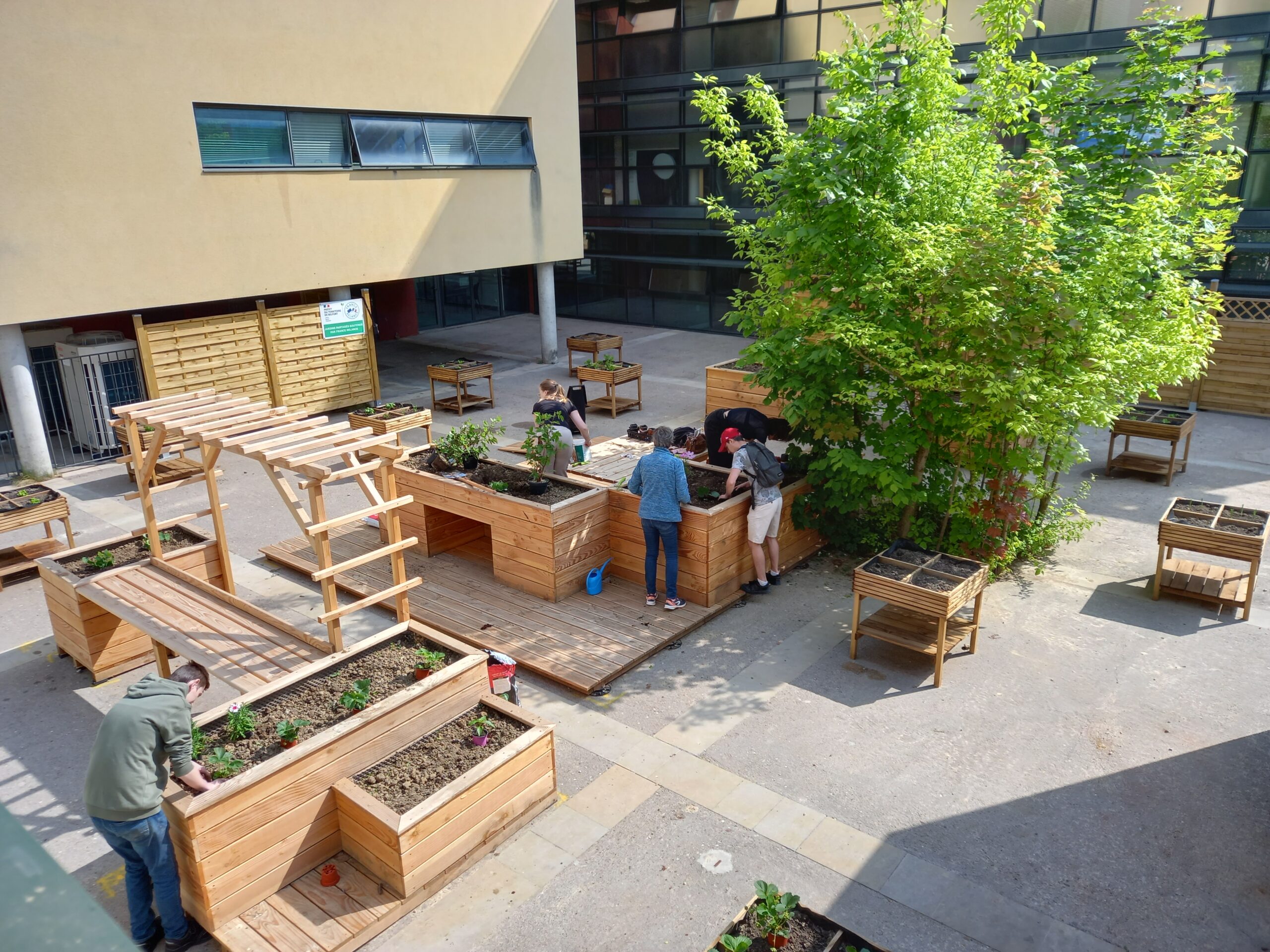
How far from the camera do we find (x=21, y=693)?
28.6 feet

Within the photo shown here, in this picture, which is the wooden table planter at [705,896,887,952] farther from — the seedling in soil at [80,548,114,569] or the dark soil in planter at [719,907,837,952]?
the seedling in soil at [80,548,114,569]

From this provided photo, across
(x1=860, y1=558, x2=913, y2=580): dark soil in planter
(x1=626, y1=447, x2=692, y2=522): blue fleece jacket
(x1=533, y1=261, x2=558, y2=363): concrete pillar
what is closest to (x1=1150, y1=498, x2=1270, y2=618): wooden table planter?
(x1=860, y1=558, x2=913, y2=580): dark soil in planter

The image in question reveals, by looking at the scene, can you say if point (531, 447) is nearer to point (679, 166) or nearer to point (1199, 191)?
point (1199, 191)

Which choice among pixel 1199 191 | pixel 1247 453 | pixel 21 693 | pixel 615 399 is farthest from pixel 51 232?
pixel 1247 453

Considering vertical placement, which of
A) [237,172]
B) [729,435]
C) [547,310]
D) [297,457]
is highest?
[237,172]

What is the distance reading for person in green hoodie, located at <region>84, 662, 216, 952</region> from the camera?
5379mm

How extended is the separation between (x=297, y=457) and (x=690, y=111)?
21.1 metres

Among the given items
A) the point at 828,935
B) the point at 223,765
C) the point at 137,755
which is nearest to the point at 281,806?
the point at 223,765

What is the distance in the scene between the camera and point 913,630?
8.98m

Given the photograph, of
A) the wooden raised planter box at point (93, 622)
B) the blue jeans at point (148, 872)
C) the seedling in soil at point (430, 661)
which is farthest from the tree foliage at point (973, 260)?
the blue jeans at point (148, 872)

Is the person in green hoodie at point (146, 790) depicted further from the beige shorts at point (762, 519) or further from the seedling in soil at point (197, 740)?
the beige shorts at point (762, 519)

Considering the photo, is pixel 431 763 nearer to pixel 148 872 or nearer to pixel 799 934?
pixel 148 872

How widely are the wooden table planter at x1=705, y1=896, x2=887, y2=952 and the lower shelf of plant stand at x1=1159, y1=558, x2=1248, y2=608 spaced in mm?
7205

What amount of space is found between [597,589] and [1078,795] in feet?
16.9
